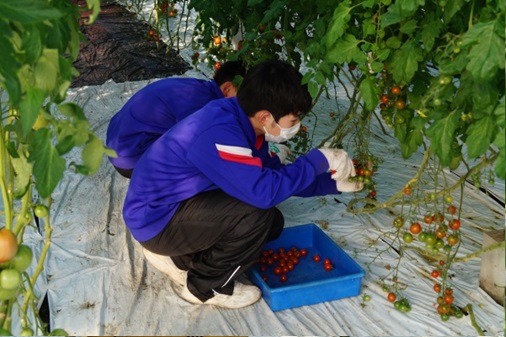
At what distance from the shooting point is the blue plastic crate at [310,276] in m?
2.25

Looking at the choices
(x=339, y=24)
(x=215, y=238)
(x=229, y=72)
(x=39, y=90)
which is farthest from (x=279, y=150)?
(x=39, y=90)

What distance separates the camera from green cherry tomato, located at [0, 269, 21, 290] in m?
1.40

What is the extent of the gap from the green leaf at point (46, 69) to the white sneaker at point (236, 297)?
43.6 inches

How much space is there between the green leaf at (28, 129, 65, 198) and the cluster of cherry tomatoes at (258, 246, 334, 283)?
4.20ft

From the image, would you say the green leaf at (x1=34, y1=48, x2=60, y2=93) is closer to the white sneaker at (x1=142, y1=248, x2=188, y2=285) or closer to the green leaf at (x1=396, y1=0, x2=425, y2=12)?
the green leaf at (x1=396, y1=0, x2=425, y2=12)

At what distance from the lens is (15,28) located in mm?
1329

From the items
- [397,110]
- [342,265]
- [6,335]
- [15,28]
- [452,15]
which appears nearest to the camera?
[15,28]

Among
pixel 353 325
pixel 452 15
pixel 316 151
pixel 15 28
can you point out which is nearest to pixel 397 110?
pixel 316 151

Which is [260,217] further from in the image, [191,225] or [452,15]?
[452,15]

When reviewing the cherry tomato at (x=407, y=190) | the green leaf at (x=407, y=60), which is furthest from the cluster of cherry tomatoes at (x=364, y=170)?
the green leaf at (x=407, y=60)

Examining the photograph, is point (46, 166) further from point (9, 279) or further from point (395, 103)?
point (395, 103)

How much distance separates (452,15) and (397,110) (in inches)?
19.1

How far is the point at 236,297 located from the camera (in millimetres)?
2254

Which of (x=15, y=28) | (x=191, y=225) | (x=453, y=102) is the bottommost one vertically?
(x=191, y=225)
